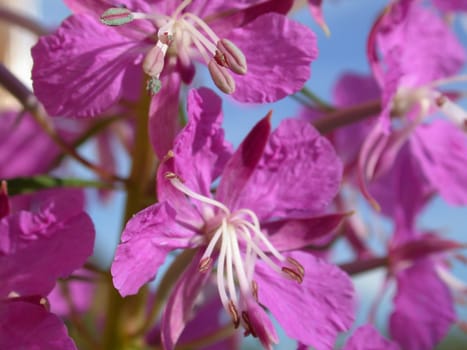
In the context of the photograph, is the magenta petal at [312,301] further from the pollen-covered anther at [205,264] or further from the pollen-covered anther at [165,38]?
the pollen-covered anther at [165,38]

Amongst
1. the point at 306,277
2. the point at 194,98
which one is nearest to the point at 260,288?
the point at 306,277

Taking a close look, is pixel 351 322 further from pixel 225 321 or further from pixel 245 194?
pixel 225 321

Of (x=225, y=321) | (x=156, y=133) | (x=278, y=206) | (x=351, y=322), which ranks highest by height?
(x=156, y=133)

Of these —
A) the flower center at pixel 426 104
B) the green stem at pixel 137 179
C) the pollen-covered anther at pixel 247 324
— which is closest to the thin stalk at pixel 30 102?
the green stem at pixel 137 179

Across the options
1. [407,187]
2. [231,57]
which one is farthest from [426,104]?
[231,57]

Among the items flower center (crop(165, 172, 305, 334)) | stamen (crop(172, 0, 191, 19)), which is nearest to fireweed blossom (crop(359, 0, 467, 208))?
flower center (crop(165, 172, 305, 334))
